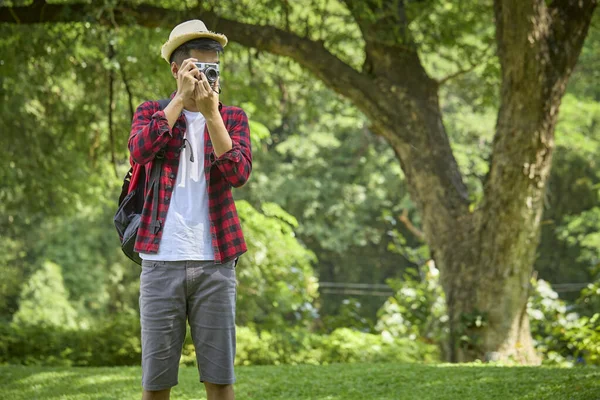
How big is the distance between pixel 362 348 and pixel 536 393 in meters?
4.16

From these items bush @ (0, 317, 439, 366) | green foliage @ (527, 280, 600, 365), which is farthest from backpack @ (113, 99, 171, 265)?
bush @ (0, 317, 439, 366)

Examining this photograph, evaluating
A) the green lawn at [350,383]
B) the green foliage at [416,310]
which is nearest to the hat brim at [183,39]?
the green lawn at [350,383]

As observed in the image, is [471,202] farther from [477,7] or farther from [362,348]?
[477,7]

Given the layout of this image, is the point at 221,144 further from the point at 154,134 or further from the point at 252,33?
the point at 252,33

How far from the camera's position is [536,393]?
4.40m

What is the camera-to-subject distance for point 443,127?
777 cm

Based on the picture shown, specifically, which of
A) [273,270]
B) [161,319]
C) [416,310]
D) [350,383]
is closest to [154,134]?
[161,319]

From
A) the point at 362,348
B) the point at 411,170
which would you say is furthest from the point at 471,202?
the point at 362,348

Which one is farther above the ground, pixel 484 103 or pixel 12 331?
pixel 484 103

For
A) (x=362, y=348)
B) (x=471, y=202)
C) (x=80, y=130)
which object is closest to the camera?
(x=471, y=202)

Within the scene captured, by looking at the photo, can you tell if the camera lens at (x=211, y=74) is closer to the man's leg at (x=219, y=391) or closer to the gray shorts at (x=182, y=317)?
the gray shorts at (x=182, y=317)

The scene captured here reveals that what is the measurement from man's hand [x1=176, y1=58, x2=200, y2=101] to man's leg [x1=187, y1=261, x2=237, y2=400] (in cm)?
64

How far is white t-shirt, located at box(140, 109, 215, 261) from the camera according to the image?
3055 millimetres

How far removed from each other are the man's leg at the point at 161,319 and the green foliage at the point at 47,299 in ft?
69.6
